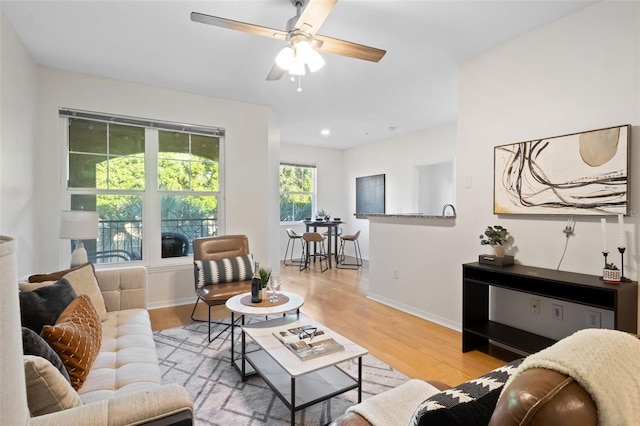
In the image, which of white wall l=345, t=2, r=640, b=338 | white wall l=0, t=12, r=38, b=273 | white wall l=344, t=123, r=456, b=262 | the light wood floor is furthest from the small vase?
white wall l=0, t=12, r=38, b=273

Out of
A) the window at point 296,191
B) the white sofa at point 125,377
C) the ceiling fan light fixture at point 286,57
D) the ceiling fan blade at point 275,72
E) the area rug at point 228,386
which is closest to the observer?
the white sofa at point 125,377

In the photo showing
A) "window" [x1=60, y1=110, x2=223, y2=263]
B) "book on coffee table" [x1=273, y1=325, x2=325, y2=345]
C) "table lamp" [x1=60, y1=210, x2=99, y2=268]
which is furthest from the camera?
"window" [x1=60, y1=110, x2=223, y2=263]

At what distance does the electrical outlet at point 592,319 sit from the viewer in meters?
2.31

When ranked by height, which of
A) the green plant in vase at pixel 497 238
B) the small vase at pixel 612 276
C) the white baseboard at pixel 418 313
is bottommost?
the white baseboard at pixel 418 313

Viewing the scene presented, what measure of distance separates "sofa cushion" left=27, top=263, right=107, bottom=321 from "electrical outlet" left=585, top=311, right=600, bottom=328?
11.5 feet

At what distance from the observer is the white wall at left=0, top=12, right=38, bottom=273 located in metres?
2.38

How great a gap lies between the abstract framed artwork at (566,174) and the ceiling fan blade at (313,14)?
6.31 feet

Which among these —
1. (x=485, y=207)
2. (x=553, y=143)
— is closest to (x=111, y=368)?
(x=485, y=207)

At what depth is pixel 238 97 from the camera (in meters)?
4.19

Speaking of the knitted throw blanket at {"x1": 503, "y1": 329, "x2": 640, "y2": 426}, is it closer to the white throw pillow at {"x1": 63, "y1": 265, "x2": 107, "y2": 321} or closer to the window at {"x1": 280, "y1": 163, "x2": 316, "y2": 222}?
the white throw pillow at {"x1": 63, "y1": 265, "x2": 107, "y2": 321}

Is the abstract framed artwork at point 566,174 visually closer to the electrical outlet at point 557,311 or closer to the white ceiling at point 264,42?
the electrical outlet at point 557,311

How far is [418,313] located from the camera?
3580 millimetres

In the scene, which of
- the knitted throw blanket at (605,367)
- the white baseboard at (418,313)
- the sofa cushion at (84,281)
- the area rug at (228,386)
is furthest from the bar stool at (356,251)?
the knitted throw blanket at (605,367)

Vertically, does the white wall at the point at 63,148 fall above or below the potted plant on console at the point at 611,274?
above
